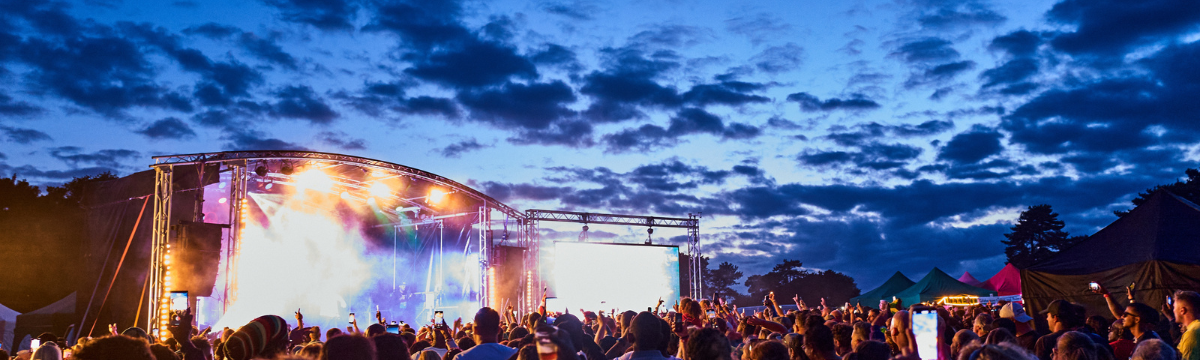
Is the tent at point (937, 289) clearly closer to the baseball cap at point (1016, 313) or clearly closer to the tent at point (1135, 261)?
the tent at point (1135, 261)

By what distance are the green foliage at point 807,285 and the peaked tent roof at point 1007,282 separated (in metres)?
17.8

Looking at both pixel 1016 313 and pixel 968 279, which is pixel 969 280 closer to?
pixel 968 279

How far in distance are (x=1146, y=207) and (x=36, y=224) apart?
107 ft

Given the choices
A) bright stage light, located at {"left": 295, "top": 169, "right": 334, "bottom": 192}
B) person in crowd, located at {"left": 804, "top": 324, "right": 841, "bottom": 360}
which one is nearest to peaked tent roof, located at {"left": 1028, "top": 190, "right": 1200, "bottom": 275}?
person in crowd, located at {"left": 804, "top": 324, "right": 841, "bottom": 360}

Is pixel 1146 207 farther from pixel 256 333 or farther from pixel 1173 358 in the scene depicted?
pixel 256 333

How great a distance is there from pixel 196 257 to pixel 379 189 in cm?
631

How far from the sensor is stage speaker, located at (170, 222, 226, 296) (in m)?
13.8

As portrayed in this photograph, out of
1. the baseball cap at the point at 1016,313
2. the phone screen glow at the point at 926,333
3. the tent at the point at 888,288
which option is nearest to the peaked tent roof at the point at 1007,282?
the tent at the point at 888,288

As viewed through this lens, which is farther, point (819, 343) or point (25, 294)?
point (25, 294)

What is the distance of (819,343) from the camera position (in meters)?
3.97

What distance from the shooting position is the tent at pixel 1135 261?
12.2 meters

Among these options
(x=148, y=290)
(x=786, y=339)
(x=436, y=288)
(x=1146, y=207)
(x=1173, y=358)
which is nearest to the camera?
(x=1173, y=358)

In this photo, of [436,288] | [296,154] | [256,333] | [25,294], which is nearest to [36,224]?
[25,294]

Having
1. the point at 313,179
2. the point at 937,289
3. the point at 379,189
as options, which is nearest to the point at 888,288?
the point at 937,289
